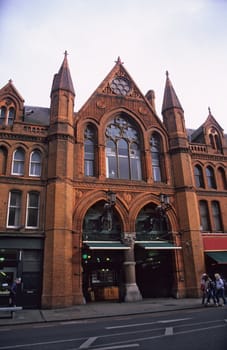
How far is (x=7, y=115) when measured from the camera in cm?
2027

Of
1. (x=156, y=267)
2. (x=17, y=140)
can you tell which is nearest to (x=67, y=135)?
(x=17, y=140)

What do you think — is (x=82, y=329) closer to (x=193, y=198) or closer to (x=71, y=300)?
(x=71, y=300)

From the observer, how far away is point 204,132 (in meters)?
25.2

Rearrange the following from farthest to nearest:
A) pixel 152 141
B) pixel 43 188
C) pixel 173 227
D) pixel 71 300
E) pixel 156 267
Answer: pixel 152 141, pixel 156 267, pixel 173 227, pixel 43 188, pixel 71 300

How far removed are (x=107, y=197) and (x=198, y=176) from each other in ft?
29.9

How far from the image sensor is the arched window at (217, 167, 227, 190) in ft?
77.7

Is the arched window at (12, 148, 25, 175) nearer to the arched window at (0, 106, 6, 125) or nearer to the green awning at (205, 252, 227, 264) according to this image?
the arched window at (0, 106, 6, 125)

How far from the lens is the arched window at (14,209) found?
17.6m

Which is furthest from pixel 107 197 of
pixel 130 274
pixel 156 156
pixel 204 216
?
pixel 204 216

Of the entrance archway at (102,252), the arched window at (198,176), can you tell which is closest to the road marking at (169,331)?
the entrance archway at (102,252)

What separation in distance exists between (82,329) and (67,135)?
13.0 m

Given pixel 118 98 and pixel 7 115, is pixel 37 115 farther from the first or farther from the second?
pixel 118 98

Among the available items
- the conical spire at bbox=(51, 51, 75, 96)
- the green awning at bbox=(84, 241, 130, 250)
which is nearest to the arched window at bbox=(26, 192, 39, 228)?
the green awning at bbox=(84, 241, 130, 250)

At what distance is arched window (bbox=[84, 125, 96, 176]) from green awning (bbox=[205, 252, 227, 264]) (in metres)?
10.6
